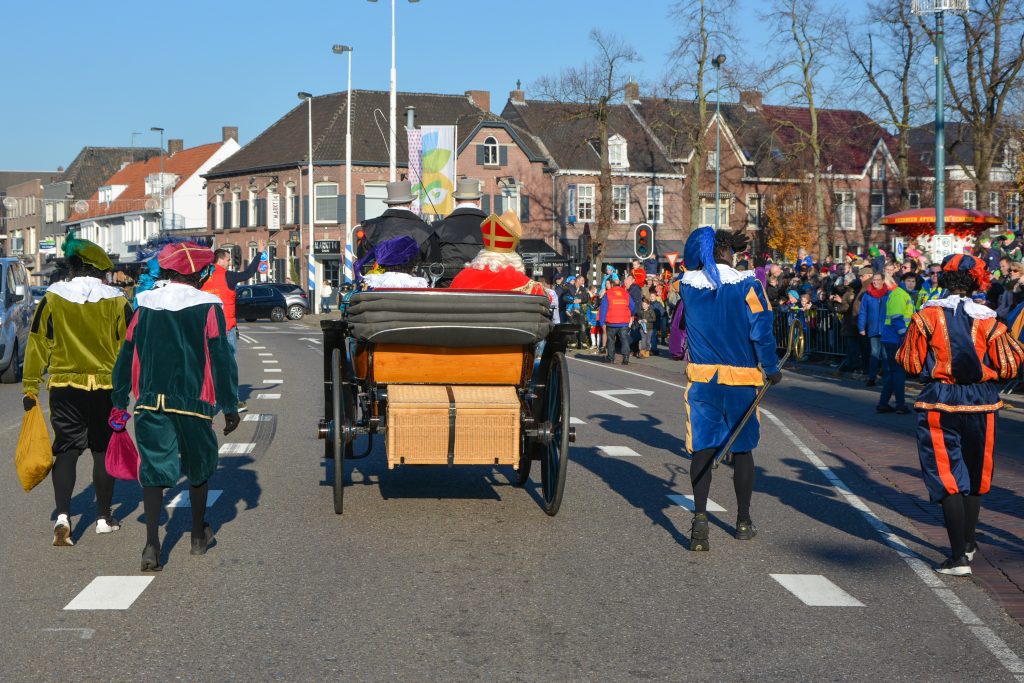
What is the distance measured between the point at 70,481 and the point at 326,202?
59.0 metres

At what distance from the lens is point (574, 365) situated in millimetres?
24766

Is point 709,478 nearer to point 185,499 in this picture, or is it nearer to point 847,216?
point 185,499

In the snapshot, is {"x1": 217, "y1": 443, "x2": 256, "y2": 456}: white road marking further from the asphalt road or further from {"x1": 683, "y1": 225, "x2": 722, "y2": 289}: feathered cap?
{"x1": 683, "y1": 225, "x2": 722, "y2": 289}: feathered cap

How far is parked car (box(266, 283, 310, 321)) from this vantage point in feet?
169

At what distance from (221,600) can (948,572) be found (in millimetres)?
3610

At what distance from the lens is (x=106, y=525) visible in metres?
7.57

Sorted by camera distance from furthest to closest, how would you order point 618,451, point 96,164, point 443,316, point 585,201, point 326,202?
point 96,164 < point 585,201 < point 326,202 < point 618,451 < point 443,316

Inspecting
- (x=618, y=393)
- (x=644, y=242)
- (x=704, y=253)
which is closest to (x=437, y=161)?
(x=644, y=242)

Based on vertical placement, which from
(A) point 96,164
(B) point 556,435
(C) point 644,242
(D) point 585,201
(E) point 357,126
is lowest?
(B) point 556,435

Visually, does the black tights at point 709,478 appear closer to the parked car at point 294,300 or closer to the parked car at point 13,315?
the parked car at point 13,315

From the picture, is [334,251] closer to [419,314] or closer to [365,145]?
[365,145]

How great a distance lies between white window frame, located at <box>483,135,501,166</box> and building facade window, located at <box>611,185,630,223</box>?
19.9 feet

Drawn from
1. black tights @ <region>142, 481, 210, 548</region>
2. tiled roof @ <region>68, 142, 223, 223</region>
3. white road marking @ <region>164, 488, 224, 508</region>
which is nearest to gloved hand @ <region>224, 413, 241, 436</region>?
black tights @ <region>142, 481, 210, 548</region>

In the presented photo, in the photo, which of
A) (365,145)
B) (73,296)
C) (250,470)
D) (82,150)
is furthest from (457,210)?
(82,150)
